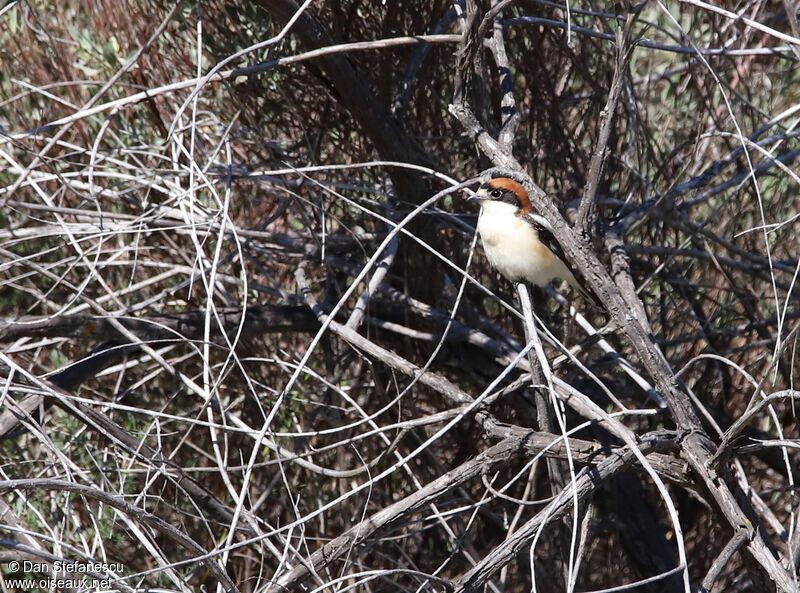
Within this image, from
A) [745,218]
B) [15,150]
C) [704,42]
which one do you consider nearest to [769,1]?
[704,42]

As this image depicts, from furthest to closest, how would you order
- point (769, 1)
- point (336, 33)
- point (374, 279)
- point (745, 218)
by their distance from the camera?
point (769, 1) < point (745, 218) < point (336, 33) < point (374, 279)

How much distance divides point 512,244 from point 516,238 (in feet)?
0.10

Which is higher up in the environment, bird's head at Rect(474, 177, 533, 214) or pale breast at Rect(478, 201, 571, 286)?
bird's head at Rect(474, 177, 533, 214)

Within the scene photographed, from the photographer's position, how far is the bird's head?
327cm

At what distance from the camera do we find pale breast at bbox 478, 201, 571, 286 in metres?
3.36

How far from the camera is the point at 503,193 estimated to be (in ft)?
11.0

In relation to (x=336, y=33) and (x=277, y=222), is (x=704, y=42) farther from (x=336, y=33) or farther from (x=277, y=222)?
(x=277, y=222)

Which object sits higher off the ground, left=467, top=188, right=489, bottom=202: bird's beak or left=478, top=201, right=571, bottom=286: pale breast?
left=467, top=188, right=489, bottom=202: bird's beak

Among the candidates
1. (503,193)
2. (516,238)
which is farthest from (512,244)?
(503,193)

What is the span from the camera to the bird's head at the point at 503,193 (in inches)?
129

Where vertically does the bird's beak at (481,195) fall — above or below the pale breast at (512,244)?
above

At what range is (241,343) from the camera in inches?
148

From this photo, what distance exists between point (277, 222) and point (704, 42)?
90.8 inches

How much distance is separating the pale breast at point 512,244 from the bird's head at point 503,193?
20 millimetres
